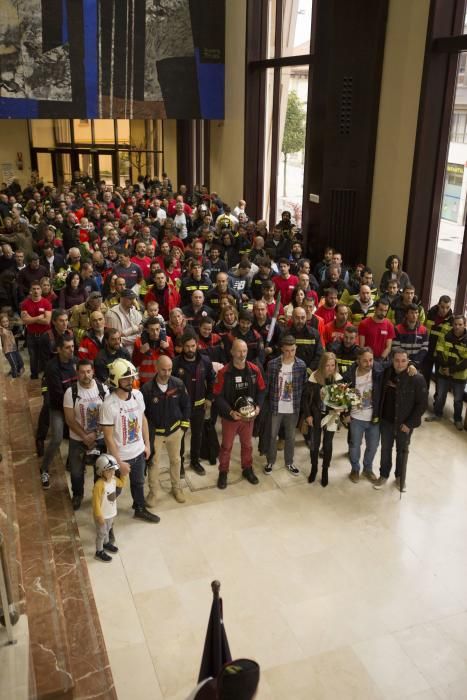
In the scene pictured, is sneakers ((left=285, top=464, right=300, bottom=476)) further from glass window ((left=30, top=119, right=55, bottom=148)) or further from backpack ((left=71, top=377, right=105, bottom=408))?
glass window ((left=30, top=119, right=55, bottom=148))

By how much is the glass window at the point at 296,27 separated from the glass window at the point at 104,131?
11.0 m

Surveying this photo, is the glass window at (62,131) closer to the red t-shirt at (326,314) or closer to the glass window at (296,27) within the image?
the glass window at (296,27)

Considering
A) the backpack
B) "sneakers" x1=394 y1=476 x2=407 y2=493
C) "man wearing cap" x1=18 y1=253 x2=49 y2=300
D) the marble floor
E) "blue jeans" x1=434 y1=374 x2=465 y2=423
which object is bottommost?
the marble floor

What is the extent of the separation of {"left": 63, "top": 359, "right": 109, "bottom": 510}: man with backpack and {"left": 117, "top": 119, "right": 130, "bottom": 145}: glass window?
20.7m

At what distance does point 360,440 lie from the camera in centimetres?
692

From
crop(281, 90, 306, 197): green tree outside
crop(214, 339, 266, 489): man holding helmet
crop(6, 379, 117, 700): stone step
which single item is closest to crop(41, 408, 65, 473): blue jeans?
crop(6, 379, 117, 700): stone step

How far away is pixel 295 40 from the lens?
580 inches

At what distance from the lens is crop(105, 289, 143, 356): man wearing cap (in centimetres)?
776

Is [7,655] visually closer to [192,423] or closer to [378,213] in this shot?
[192,423]

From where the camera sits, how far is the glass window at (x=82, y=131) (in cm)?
2445

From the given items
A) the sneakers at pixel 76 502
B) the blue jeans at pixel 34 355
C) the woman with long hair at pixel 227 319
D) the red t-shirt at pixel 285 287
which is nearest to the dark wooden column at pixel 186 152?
the red t-shirt at pixel 285 287

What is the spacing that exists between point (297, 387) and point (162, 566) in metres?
2.37

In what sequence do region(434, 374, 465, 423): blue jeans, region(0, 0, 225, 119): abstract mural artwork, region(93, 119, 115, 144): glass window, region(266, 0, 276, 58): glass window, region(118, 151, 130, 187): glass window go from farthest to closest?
1. region(118, 151, 130, 187): glass window
2. region(93, 119, 115, 144): glass window
3. region(266, 0, 276, 58): glass window
4. region(0, 0, 225, 119): abstract mural artwork
5. region(434, 374, 465, 423): blue jeans

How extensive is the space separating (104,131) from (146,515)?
2152 centimetres
